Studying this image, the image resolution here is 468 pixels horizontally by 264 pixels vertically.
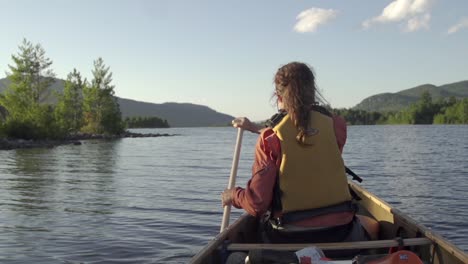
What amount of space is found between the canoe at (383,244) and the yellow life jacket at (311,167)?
0.39 metres

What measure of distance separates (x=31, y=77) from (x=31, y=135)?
10914 mm

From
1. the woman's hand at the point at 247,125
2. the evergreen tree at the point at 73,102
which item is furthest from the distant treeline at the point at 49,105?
the woman's hand at the point at 247,125

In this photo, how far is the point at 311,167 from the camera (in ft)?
13.9

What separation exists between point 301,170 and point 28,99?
59150 mm

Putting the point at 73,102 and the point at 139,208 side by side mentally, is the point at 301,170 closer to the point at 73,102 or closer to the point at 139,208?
the point at 139,208

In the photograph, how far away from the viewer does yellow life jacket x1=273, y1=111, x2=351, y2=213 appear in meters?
4.20

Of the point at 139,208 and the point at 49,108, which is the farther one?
the point at 49,108

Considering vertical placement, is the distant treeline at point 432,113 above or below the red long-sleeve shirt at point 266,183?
above

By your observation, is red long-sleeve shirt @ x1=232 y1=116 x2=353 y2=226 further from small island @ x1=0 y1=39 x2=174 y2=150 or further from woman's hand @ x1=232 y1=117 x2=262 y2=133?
small island @ x1=0 y1=39 x2=174 y2=150

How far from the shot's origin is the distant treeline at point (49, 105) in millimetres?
51938

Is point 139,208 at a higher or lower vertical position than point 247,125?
lower

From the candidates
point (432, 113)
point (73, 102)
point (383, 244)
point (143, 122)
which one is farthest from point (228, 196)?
point (143, 122)

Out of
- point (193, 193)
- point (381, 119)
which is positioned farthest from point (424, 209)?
point (381, 119)

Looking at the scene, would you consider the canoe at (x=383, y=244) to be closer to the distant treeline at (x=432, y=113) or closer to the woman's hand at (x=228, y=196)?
the woman's hand at (x=228, y=196)
